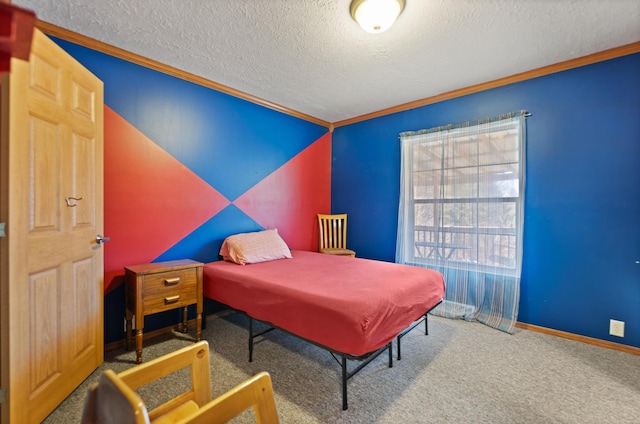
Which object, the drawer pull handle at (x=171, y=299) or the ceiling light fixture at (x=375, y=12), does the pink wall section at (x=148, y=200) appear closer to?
the drawer pull handle at (x=171, y=299)

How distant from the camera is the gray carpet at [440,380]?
1.61m

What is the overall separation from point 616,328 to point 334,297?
2511 millimetres

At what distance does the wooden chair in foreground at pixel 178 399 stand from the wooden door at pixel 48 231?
93cm

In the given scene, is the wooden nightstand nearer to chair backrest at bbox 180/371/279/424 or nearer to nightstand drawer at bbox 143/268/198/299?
nightstand drawer at bbox 143/268/198/299

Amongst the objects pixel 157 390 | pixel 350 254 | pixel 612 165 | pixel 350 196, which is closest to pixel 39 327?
pixel 157 390

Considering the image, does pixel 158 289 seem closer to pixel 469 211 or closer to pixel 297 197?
pixel 297 197

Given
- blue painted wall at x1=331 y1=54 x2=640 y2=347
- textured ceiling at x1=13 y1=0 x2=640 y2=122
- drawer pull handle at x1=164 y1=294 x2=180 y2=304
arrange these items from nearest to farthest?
textured ceiling at x1=13 y1=0 x2=640 y2=122
drawer pull handle at x1=164 y1=294 x2=180 y2=304
blue painted wall at x1=331 y1=54 x2=640 y2=347

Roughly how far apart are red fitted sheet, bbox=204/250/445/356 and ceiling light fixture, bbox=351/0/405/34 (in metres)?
1.80

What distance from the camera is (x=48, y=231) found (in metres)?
1.57

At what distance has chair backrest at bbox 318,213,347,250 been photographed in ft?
13.5

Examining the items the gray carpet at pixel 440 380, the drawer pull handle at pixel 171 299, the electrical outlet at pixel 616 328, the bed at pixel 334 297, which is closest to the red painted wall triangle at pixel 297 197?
the bed at pixel 334 297

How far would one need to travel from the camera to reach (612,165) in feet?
7.89

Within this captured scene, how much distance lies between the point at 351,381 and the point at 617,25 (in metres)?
3.20

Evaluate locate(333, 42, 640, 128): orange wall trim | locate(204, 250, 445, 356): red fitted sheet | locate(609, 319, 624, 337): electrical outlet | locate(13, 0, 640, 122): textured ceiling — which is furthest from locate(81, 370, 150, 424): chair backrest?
locate(333, 42, 640, 128): orange wall trim
